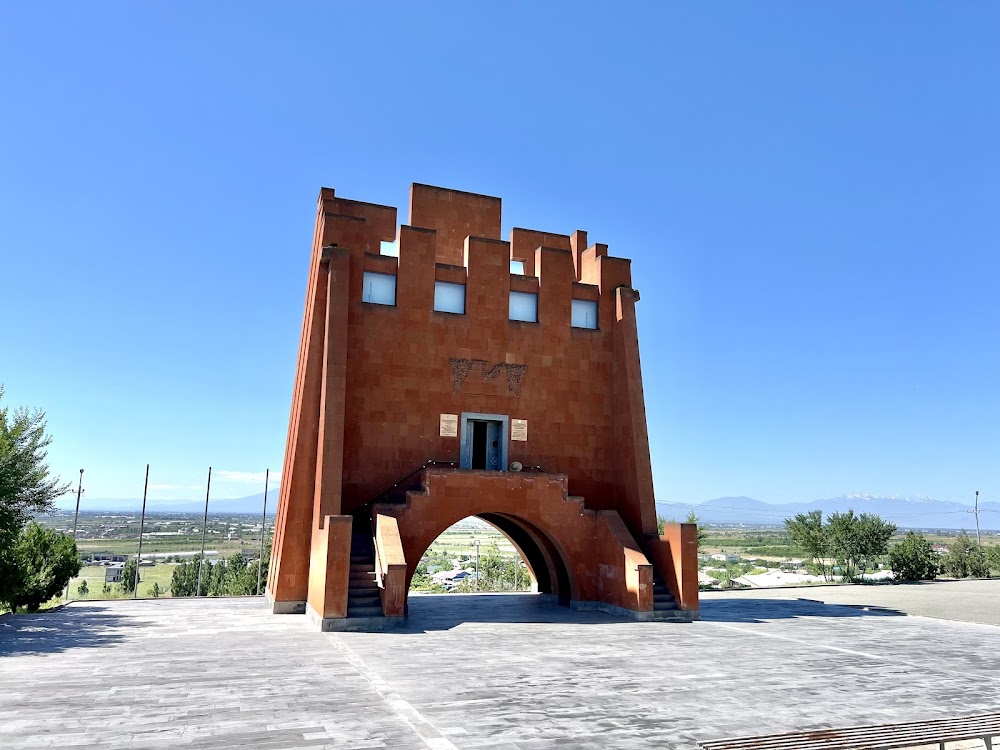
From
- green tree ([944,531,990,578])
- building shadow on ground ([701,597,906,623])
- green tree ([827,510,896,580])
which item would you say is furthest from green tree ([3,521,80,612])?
green tree ([944,531,990,578])

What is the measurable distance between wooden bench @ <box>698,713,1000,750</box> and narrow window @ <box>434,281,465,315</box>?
16.2 meters

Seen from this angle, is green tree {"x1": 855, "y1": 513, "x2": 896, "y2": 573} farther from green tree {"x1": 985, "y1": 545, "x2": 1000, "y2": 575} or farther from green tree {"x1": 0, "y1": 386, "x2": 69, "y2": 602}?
green tree {"x1": 0, "y1": 386, "x2": 69, "y2": 602}

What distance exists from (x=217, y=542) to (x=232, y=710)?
16133cm

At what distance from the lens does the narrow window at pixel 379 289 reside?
21609 mm

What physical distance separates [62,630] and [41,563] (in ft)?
23.3

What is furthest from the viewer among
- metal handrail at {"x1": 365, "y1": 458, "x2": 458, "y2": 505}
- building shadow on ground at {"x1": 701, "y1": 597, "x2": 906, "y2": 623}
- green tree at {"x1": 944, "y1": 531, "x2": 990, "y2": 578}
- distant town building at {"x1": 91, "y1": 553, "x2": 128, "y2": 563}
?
distant town building at {"x1": 91, "y1": 553, "x2": 128, "y2": 563}

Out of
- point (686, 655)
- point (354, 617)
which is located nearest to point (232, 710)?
point (354, 617)

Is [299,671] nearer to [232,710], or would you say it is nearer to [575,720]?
[232,710]

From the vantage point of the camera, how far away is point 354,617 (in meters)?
16.6

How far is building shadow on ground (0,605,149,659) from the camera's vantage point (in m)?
13.8

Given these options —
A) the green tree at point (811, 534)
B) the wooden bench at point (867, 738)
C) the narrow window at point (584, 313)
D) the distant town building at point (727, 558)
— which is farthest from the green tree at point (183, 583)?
the distant town building at point (727, 558)

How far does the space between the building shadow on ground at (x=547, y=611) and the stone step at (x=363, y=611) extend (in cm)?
74

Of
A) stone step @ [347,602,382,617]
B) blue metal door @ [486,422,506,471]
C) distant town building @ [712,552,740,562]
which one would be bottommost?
distant town building @ [712,552,740,562]

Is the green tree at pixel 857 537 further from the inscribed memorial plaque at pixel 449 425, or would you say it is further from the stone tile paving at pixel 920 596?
the inscribed memorial plaque at pixel 449 425
